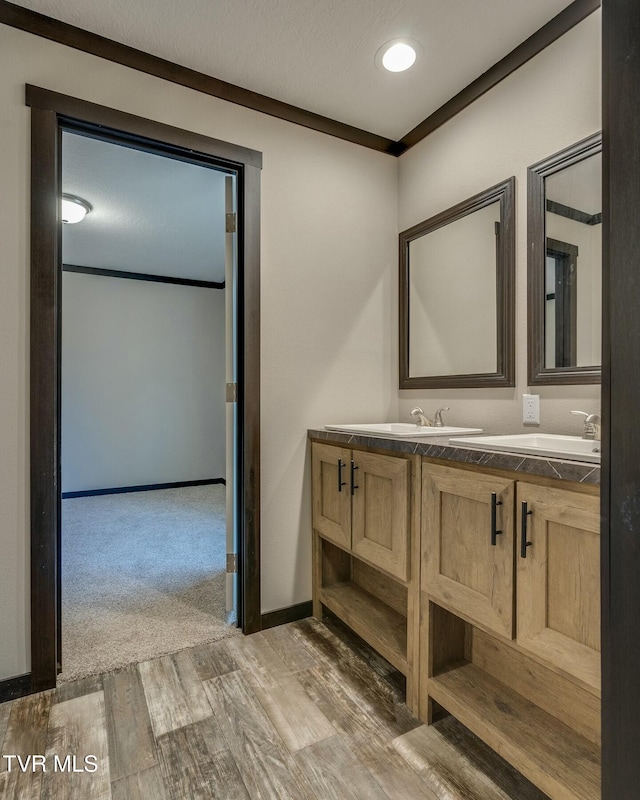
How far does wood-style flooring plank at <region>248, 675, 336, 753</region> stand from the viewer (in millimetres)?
1490

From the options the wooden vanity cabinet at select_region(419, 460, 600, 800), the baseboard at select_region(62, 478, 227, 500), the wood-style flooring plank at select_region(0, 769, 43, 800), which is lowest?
the wood-style flooring plank at select_region(0, 769, 43, 800)

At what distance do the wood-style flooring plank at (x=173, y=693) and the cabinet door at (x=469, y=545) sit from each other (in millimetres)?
941

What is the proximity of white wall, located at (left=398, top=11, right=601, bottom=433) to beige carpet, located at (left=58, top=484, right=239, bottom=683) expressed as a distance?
164 cm

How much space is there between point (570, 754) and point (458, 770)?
32 centimetres

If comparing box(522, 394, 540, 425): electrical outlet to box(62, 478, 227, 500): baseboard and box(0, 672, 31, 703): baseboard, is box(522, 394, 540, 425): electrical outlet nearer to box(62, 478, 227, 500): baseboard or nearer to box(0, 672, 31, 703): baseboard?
box(0, 672, 31, 703): baseboard

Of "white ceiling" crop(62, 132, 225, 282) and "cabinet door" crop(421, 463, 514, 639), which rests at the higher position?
"white ceiling" crop(62, 132, 225, 282)

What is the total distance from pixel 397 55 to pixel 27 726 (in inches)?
115

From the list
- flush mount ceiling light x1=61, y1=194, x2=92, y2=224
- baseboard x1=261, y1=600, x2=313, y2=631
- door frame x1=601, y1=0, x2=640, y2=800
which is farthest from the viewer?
flush mount ceiling light x1=61, y1=194, x2=92, y2=224

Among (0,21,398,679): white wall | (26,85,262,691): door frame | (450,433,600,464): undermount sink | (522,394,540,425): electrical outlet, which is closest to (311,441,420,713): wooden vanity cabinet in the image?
(0,21,398,679): white wall

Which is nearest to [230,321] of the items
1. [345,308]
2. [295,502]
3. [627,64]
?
[345,308]

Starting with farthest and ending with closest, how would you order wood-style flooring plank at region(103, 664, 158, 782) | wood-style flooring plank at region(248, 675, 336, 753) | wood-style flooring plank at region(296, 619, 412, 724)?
wood-style flooring plank at region(296, 619, 412, 724)
wood-style flooring plank at region(248, 675, 336, 753)
wood-style flooring plank at region(103, 664, 158, 782)

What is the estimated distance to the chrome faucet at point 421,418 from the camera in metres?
2.28

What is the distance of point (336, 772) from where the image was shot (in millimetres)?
1354

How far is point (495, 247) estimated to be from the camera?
202 cm
